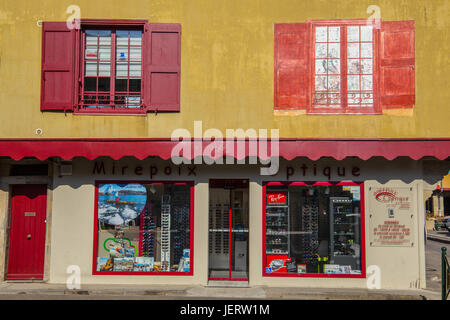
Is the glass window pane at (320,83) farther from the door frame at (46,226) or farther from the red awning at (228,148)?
the door frame at (46,226)

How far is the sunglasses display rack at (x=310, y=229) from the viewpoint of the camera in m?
10.4

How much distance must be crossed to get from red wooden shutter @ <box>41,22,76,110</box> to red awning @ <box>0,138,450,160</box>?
1.03m

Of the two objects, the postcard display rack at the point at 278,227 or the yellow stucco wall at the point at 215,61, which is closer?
the yellow stucco wall at the point at 215,61

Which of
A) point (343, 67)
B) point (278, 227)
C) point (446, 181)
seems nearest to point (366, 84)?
point (343, 67)

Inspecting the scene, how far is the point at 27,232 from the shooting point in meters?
10.5

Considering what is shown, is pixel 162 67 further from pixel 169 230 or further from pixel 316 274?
pixel 316 274

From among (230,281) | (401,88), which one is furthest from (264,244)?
(401,88)

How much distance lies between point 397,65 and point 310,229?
413 cm

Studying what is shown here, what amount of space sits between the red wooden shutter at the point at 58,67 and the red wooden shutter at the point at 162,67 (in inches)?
65.9

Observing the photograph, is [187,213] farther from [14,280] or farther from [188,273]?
[14,280]

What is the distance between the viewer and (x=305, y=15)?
1024cm

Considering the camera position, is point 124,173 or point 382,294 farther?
point 124,173

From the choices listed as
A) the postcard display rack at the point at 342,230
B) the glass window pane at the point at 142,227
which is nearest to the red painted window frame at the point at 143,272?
the glass window pane at the point at 142,227

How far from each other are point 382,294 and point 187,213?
455 centimetres
